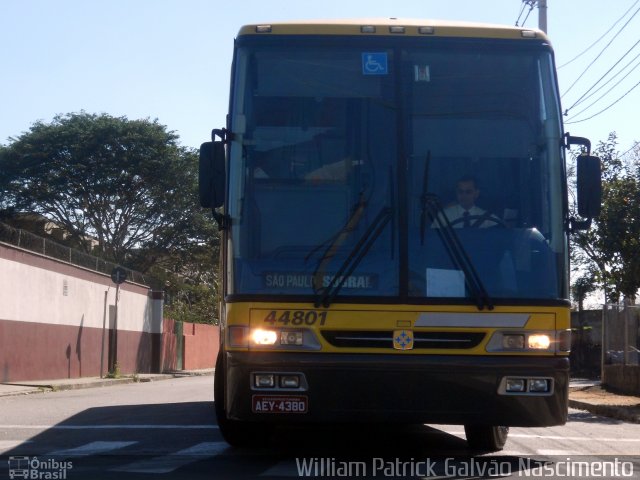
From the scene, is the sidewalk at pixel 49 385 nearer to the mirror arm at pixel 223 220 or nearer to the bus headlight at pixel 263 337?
the mirror arm at pixel 223 220

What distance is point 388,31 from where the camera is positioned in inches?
321

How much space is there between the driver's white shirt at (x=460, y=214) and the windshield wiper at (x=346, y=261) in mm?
395

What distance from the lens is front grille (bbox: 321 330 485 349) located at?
748 cm

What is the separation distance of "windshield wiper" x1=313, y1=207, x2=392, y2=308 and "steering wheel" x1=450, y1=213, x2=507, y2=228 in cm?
53

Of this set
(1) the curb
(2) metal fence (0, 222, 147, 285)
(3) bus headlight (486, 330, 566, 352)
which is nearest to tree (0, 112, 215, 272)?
(2) metal fence (0, 222, 147, 285)

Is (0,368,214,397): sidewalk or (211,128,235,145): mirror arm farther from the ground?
(211,128,235,145): mirror arm

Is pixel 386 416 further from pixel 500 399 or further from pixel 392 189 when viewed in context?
pixel 392 189

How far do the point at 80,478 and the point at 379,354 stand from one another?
88.4 inches

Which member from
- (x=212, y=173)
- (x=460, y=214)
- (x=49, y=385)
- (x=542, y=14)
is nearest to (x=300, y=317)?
(x=212, y=173)

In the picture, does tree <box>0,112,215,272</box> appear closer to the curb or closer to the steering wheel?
the curb

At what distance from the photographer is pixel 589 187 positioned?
26.0 feet

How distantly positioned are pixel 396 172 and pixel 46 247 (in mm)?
20756

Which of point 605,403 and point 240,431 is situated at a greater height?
point 240,431

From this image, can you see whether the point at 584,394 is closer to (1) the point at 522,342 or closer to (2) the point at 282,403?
(1) the point at 522,342
